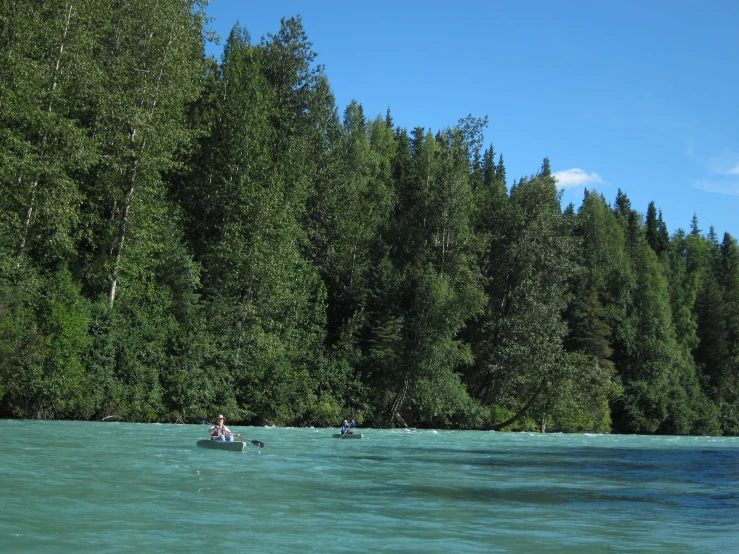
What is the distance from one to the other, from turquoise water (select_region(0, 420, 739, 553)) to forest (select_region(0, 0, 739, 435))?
304 inches

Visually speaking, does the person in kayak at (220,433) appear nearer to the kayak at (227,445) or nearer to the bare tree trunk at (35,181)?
the kayak at (227,445)

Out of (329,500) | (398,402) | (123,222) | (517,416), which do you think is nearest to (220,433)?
(329,500)

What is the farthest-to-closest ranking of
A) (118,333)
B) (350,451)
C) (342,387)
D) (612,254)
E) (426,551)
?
(612,254), (342,387), (118,333), (350,451), (426,551)

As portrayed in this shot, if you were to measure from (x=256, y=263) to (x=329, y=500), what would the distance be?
84.5 ft

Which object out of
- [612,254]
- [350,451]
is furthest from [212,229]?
[612,254]

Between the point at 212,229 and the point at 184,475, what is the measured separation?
27.9m

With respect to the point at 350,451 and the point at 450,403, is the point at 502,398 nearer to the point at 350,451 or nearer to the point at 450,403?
the point at 450,403

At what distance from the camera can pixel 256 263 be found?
131ft

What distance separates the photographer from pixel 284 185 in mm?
44688

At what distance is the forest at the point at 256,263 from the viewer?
3122 centimetres

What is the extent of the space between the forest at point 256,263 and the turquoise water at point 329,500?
304 inches

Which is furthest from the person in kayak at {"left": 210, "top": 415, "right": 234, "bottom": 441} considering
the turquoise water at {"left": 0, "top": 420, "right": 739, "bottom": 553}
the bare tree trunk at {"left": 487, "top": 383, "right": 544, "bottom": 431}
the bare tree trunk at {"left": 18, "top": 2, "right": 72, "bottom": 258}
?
the bare tree trunk at {"left": 487, "top": 383, "right": 544, "bottom": 431}

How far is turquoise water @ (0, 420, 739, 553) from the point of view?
37.3 ft

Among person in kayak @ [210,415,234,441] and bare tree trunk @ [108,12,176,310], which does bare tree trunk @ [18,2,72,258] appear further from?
person in kayak @ [210,415,234,441]
